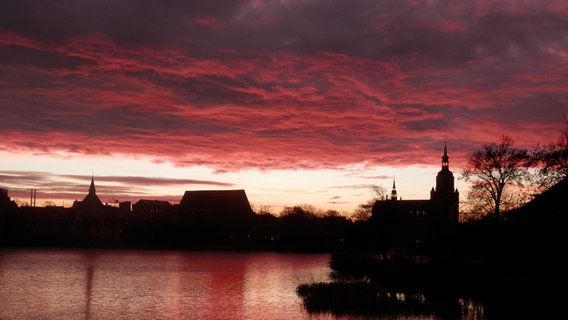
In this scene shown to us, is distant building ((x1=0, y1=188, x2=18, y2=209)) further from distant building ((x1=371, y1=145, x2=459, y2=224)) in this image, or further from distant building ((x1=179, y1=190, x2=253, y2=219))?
distant building ((x1=371, y1=145, x2=459, y2=224))

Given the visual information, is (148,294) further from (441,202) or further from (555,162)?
(441,202)

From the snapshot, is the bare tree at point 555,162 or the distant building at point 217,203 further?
the distant building at point 217,203

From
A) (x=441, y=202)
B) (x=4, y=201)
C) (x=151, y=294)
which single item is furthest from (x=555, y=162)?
(x=4, y=201)

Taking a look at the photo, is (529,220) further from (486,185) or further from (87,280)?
(87,280)

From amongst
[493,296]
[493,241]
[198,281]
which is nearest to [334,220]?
[198,281]

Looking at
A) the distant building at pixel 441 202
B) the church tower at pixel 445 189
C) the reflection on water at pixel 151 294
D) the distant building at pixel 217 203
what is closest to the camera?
the reflection on water at pixel 151 294

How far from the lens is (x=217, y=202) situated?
174 metres

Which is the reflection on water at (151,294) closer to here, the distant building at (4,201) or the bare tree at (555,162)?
the bare tree at (555,162)

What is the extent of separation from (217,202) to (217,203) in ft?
1.47

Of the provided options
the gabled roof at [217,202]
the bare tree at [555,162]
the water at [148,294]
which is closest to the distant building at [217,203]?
the gabled roof at [217,202]

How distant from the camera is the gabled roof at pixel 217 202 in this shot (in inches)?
6649

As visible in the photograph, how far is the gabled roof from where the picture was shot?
6649 inches

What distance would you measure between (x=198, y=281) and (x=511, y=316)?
115 ft

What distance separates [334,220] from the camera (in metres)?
151
